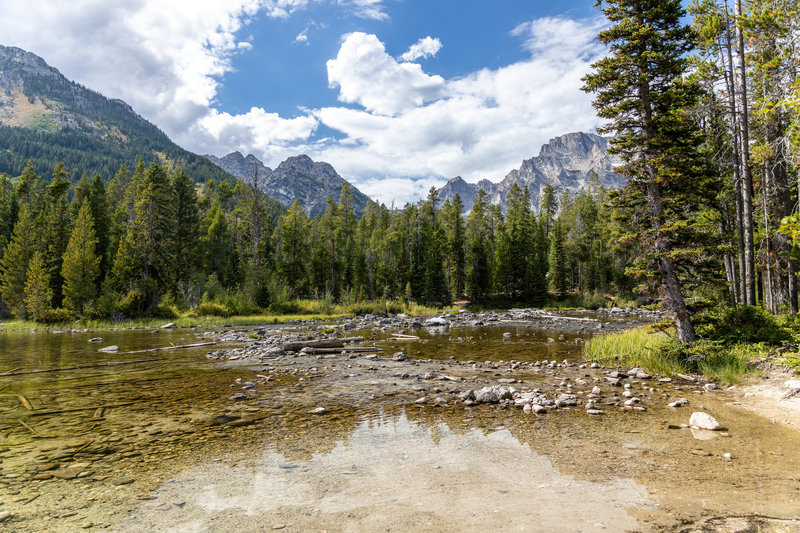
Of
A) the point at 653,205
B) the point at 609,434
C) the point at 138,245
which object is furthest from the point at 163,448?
the point at 138,245

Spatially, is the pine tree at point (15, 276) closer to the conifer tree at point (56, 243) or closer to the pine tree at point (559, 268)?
the conifer tree at point (56, 243)

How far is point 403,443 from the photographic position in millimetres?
5836

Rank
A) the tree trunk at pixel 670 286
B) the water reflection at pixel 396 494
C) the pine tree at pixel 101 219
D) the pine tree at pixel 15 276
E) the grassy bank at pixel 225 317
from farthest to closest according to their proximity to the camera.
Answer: the pine tree at pixel 101 219 < the pine tree at pixel 15 276 < the grassy bank at pixel 225 317 < the tree trunk at pixel 670 286 < the water reflection at pixel 396 494

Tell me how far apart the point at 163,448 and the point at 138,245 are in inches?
1596

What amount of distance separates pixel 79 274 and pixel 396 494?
40107 mm

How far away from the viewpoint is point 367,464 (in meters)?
5.05

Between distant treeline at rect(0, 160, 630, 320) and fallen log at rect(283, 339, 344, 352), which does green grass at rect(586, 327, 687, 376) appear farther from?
distant treeline at rect(0, 160, 630, 320)

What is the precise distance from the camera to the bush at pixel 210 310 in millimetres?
35750

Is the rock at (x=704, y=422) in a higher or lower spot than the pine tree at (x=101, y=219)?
lower

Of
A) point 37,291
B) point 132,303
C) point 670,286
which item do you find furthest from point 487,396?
point 37,291

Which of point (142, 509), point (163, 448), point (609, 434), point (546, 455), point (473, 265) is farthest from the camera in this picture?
point (473, 265)

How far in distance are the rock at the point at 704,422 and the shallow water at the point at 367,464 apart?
0.68ft

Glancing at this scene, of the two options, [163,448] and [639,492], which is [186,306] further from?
[639,492]

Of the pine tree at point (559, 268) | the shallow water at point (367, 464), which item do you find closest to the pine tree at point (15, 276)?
the shallow water at point (367, 464)
